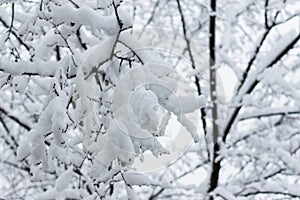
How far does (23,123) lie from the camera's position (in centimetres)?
483

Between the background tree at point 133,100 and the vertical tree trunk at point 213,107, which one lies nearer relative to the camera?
the background tree at point 133,100

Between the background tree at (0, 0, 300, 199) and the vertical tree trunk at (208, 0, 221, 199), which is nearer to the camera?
the background tree at (0, 0, 300, 199)

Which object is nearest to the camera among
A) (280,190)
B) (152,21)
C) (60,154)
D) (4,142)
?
(60,154)

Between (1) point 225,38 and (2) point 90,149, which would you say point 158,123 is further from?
(1) point 225,38

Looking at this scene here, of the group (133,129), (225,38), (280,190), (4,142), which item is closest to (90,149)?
(133,129)

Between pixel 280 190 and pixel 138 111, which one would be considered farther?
pixel 280 190

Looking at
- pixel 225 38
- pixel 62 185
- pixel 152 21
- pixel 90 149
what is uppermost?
pixel 152 21

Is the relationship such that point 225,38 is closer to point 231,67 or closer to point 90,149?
point 231,67

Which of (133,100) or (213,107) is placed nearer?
(133,100)

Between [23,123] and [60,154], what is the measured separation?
301 centimetres

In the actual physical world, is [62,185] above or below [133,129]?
above

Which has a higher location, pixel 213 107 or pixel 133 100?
pixel 213 107

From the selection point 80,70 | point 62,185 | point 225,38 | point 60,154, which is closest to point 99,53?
point 80,70

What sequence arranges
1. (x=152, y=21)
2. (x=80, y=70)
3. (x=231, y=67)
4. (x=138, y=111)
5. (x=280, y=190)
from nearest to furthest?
(x=138, y=111), (x=80, y=70), (x=280, y=190), (x=231, y=67), (x=152, y=21)
